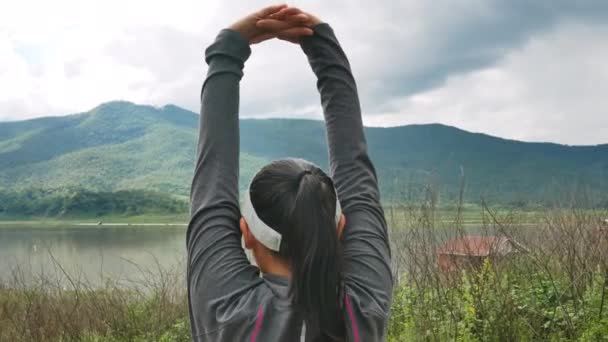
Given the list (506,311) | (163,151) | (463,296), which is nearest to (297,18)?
(506,311)

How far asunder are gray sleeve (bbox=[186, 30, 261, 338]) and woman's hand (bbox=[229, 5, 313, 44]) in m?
0.03

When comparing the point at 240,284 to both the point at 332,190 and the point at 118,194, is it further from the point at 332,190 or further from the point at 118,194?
the point at 118,194

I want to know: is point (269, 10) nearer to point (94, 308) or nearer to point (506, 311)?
point (506, 311)

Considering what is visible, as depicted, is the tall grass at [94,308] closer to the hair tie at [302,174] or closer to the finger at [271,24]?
the finger at [271,24]

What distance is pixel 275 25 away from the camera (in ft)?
3.57

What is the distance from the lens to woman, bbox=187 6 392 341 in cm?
79

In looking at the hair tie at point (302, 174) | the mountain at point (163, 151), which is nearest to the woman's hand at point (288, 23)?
the hair tie at point (302, 174)

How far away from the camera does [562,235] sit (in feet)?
11.9

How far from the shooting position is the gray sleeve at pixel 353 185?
0.87 meters

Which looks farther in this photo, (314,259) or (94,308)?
(94,308)

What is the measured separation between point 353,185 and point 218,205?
0.28 metres

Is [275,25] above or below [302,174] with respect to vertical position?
above

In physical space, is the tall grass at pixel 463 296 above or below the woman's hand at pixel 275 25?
below

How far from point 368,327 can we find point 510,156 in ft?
516
